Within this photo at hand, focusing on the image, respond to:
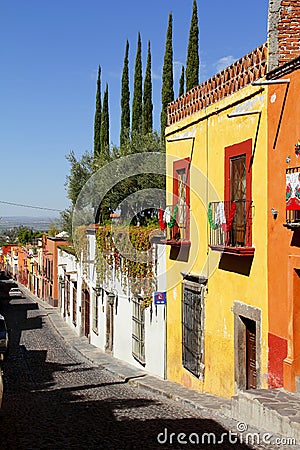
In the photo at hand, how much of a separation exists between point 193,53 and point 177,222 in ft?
35.4

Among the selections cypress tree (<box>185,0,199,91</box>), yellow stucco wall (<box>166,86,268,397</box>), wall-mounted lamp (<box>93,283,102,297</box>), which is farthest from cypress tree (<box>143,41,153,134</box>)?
yellow stucco wall (<box>166,86,268,397</box>)

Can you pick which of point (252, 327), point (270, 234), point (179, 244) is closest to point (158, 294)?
point (179, 244)

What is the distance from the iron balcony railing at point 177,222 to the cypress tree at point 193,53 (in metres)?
9.92

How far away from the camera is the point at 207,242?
13.9m

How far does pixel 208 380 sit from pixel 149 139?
1247 centimetres

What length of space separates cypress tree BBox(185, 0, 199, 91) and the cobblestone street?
10.9m

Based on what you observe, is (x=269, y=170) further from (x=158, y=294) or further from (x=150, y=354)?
(x=150, y=354)

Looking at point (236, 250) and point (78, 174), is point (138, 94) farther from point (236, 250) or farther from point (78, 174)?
point (236, 250)

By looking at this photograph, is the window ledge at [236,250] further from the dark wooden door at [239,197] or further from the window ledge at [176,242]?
the window ledge at [176,242]

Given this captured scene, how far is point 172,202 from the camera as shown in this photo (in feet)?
54.0

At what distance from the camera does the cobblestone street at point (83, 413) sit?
8609 millimetres

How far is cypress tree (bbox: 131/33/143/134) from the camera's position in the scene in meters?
28.5

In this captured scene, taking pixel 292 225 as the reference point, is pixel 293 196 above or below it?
above

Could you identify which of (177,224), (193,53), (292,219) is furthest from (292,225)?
(193,53)
